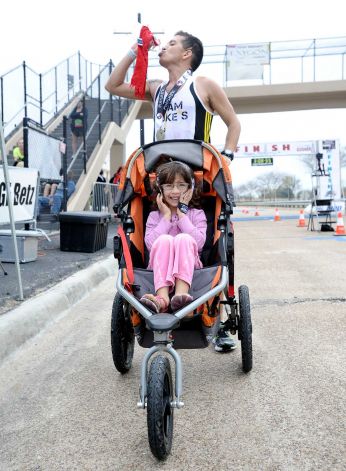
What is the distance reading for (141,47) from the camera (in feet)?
11.7

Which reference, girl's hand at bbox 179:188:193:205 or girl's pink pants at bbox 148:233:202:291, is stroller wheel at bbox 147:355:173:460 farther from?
girl's hand at bbox 179:188:193:205

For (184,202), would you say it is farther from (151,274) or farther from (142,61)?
(142,61)

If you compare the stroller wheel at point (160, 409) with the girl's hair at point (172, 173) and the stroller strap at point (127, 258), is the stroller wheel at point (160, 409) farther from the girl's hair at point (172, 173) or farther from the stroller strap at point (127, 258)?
the girl's hair at point (172, 173)

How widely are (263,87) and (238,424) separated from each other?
84.0 ft

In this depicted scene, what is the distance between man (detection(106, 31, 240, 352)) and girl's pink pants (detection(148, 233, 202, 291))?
3.18ft

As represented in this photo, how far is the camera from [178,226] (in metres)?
3.08

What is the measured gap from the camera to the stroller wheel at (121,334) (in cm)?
310

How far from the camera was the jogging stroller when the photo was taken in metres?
2.47

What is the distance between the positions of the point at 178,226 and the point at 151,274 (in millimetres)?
343

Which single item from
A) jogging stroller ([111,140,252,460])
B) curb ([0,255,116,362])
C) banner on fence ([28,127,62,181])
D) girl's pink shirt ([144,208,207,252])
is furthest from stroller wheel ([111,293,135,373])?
banner on fence ([28,127,62,181])

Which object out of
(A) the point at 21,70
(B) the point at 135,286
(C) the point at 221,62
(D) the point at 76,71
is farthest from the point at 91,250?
(C) the point at 221,62

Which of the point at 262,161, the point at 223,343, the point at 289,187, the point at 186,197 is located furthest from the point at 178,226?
the point at 289,187

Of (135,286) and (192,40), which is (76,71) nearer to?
(192,40)

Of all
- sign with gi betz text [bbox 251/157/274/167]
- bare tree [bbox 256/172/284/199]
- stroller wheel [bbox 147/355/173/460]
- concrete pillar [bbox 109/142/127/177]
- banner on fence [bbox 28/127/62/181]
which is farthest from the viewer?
bare tree [bbox 256/172/284/199]
